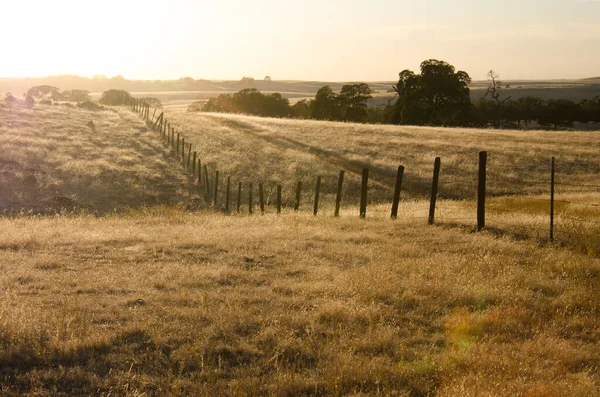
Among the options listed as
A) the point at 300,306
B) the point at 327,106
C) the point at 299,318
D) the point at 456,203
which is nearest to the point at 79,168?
the point at 456,203

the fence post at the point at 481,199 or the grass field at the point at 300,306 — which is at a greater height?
the fence post at the point at 481,199

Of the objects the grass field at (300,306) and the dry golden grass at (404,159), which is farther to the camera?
the dry golden grass at (404,159)

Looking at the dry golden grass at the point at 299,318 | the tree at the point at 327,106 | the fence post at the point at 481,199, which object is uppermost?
the tree at the point at 327,106

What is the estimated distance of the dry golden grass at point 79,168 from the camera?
88.9 ft

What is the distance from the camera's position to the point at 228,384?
5.89m

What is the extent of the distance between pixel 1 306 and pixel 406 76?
221ft

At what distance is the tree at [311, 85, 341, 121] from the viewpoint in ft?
265

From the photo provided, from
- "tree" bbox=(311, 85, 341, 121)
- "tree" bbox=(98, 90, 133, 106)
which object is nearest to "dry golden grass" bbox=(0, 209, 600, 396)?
"tree" bbox=(311, 85, 341, 121)

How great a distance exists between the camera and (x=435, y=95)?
68.8 meters

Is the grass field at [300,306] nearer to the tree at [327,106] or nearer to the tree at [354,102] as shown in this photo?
the tree at [354,102]

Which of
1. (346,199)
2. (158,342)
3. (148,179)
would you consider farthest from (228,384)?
(148,179)

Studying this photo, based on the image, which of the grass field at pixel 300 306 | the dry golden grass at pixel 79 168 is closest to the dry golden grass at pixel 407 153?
the dry golden grass at pixel 79 168

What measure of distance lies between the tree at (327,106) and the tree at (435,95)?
11208 mm

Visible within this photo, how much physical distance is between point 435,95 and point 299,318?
65125 millimetres
